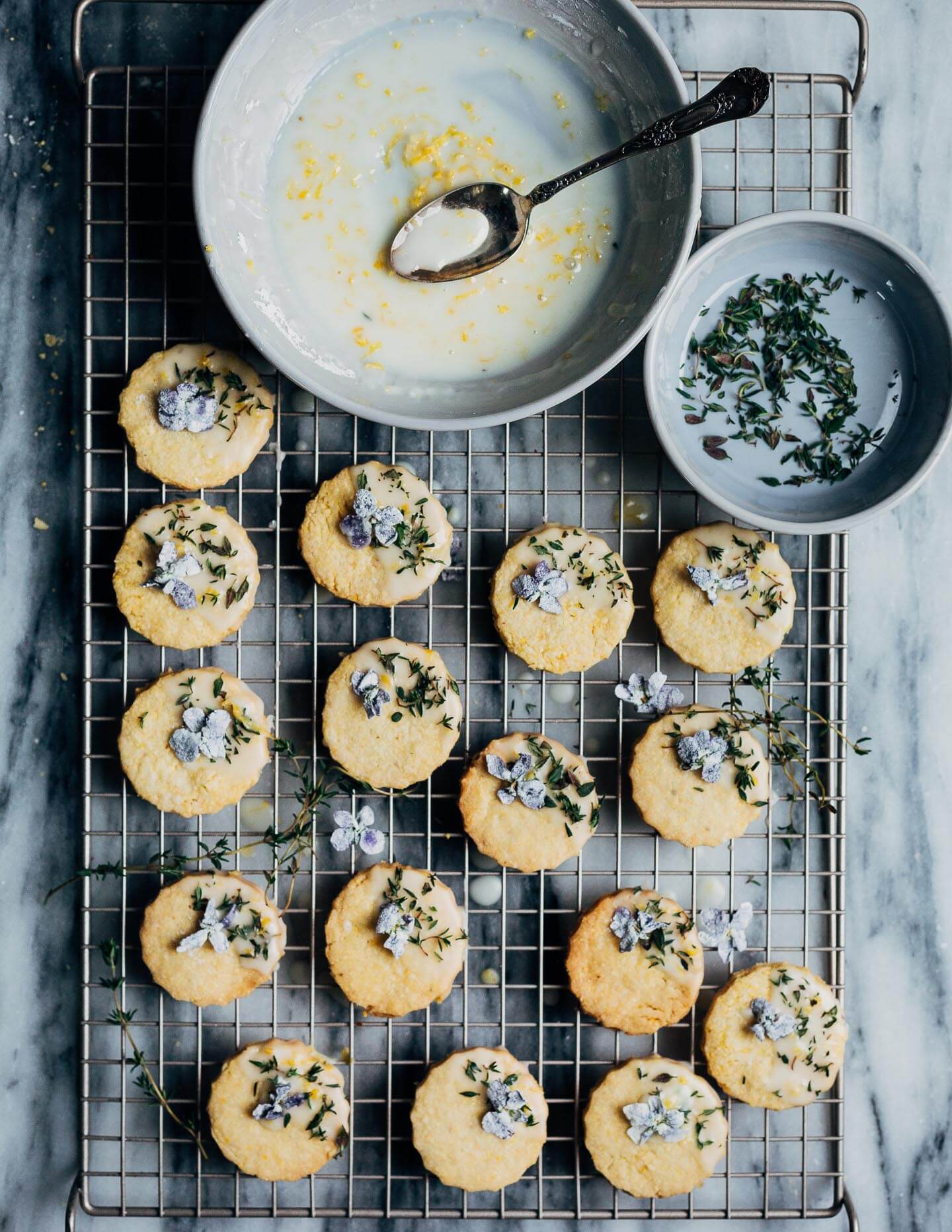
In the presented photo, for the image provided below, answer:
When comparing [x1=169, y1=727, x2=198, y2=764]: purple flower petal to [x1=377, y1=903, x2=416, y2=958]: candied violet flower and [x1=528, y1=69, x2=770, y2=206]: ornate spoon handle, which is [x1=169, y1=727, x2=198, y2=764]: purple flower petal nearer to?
[x1=377, y1=903, x2=416, y2=958]: candied violet flower

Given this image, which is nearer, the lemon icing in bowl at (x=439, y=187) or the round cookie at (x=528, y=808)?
the lemon icing in bowl at (x=439, y=187)

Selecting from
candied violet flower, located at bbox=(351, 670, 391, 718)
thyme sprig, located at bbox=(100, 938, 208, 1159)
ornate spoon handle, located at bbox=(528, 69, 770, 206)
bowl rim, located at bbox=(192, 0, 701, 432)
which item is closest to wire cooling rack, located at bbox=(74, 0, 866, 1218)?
thyme sprig, located at bbox=(100, 938, 208, 1159)

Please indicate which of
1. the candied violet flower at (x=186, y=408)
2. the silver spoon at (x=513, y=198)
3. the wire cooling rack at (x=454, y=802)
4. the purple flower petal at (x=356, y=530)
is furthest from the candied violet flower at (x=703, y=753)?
the candied violet flower at (x=186, y=408)

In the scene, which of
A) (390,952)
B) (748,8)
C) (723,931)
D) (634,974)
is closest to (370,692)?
(390,952)

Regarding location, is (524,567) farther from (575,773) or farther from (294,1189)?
(294,1189)

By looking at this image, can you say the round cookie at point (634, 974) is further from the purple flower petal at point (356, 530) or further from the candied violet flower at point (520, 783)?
the purple flower petal at point (356, 530)

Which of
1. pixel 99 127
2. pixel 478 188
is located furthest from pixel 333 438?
pixel 99 127
